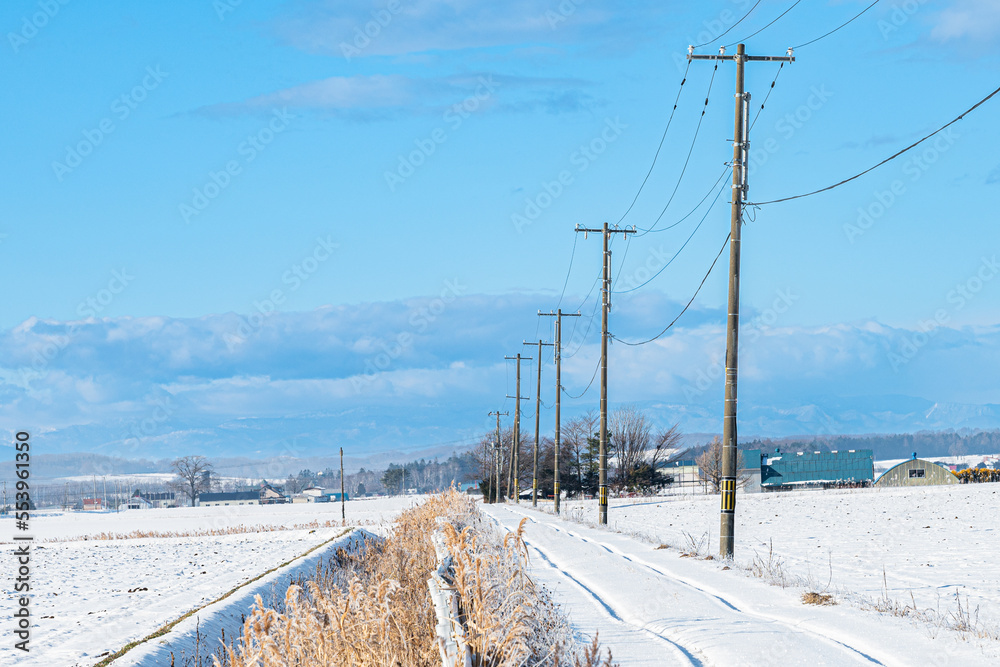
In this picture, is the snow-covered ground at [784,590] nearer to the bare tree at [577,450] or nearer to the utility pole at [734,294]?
the utility pole at [734,294]

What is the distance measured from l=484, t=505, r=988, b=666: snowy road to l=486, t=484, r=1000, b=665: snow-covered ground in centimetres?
2

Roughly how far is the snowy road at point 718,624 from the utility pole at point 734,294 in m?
3.47

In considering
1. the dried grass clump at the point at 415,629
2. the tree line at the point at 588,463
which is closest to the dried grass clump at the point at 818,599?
Answer: the dried grass clump at the point at 415,629

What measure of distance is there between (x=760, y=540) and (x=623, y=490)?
65.9 metres

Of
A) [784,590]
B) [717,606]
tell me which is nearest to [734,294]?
[784,590]

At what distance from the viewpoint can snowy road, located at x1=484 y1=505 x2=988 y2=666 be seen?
858cm

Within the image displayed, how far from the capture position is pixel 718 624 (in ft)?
33.3

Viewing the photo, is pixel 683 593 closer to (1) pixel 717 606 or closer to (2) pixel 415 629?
(1) pixel 717 606

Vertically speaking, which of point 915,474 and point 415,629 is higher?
point 415,629

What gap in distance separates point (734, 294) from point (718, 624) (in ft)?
38.3

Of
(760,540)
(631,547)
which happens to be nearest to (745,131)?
(631,547)

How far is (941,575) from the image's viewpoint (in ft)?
53.8

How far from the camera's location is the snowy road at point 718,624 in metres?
8.58

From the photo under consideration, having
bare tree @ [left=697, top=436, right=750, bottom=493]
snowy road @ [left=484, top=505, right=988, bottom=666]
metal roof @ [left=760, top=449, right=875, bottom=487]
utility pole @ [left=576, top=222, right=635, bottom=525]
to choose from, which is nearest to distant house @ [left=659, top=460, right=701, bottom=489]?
bare tree @ [left=697, top=436, right=750, bottom=493]
